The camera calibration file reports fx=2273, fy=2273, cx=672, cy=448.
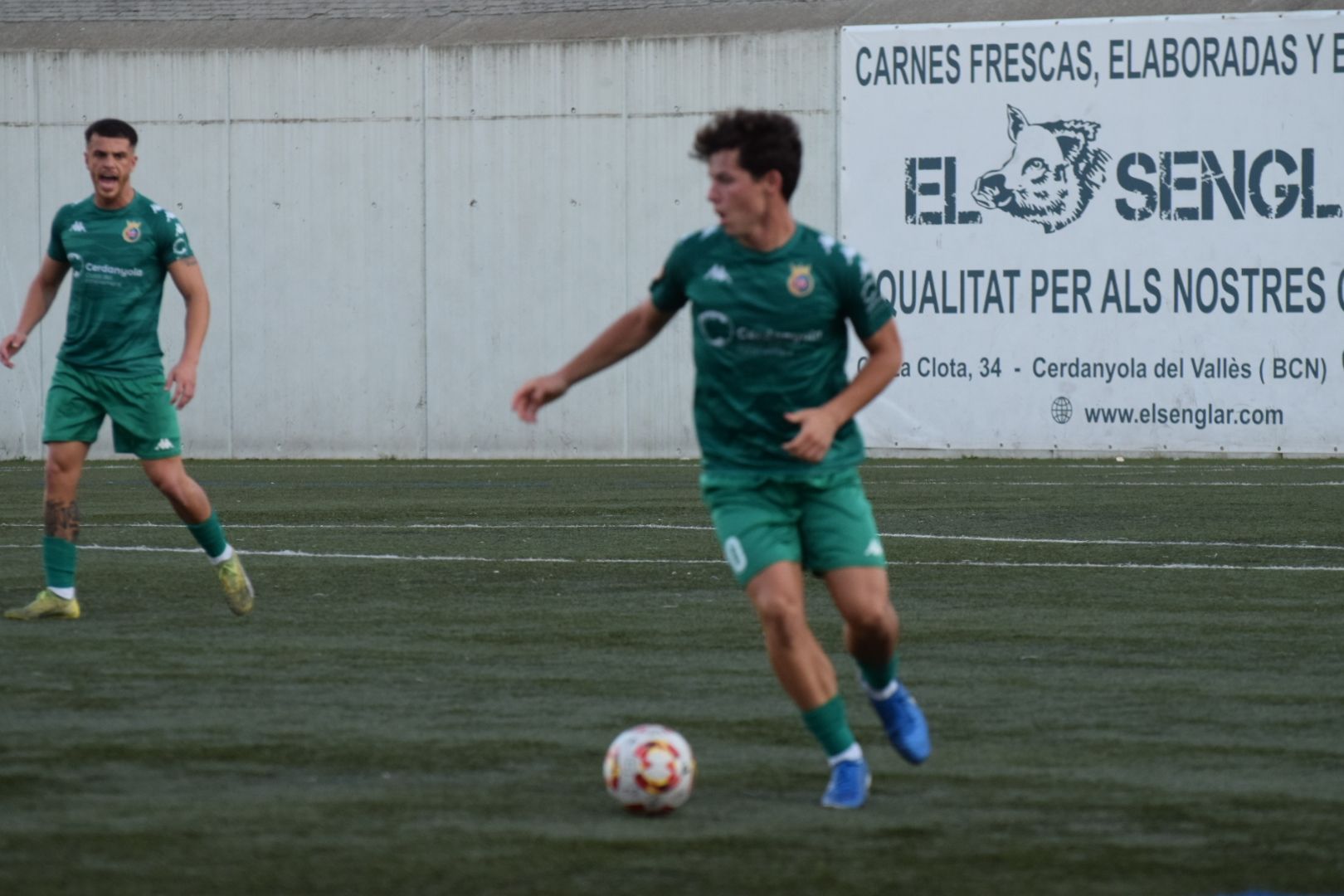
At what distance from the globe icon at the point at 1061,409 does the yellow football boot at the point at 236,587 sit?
1422cm

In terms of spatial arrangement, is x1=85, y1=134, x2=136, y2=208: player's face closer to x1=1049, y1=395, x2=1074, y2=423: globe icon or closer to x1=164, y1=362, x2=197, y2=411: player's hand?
x1=164, y1=362, x2=197, y2=411: player's hand

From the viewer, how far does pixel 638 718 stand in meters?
6.92

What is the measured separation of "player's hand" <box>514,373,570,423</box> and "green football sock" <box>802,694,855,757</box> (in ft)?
3.55

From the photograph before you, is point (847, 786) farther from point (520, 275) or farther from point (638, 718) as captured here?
point (520, 275)

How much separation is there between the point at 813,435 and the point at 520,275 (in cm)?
1918

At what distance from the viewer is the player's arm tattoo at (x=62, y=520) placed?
31.5 feet

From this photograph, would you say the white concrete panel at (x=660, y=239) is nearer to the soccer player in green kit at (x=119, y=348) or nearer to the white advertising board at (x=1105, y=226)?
the white advertising board at (x=1105, y=226)

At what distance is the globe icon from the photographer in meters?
22.6

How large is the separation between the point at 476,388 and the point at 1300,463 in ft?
28.7

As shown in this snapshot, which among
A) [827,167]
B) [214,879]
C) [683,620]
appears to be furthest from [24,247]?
[214,879]

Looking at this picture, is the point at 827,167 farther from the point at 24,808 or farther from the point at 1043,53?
the point at 24,808

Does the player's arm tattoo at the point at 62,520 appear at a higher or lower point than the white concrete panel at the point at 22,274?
lower

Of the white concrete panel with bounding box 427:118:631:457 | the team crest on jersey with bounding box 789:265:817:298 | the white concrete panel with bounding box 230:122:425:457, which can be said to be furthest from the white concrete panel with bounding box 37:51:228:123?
the team crest on jersey with bounding box 789:265:817:298

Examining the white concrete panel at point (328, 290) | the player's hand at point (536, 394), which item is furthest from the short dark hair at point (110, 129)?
the white concrete panel at point (328, 290)
